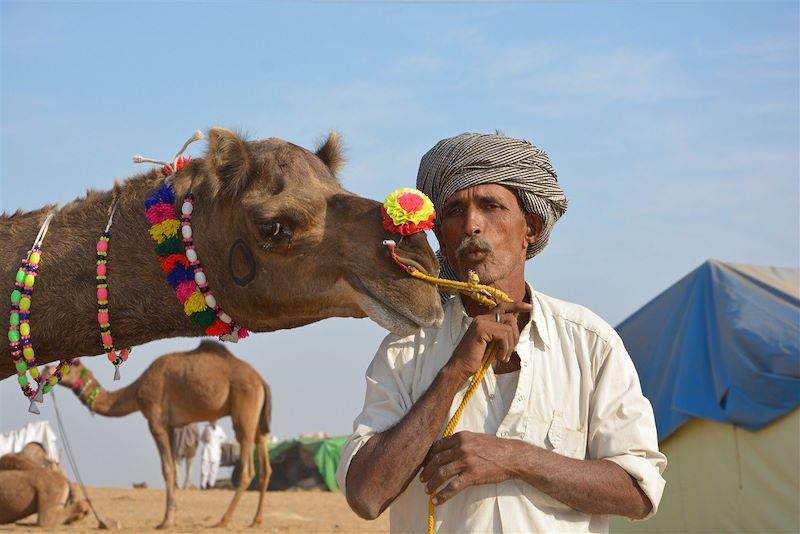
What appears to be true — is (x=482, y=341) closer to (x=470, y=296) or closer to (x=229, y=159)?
(x=470, y=296)

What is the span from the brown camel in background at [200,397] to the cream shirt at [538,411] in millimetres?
13445

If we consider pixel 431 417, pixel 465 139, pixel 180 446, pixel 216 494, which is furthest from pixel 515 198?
pixel 180 446

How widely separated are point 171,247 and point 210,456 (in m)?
22.2

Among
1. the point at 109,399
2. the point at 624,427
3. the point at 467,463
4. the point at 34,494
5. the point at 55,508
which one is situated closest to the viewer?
the point at 467,463

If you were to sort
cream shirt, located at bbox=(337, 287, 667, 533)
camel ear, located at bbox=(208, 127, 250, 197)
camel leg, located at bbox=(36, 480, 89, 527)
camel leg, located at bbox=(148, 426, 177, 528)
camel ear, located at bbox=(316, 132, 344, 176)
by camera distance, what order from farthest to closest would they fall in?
camel leg, located at bbox=(148, 426, 177, 528), camel leg, located at bbox=(36, 480, 89, 527), camel ear, located at bbox=(316, 132, 344, 176), camel ear, located at bbox=(208, 127, 250, 197), cream shirt, located at bbox=(337, 287, 667, 533)

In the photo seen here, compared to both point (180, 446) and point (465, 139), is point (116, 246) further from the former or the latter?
point (180, 446)

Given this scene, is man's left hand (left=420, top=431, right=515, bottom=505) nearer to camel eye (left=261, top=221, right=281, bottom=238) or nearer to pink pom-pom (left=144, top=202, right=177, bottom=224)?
camel eye (left=261, top=221, right=281, bottom=238)

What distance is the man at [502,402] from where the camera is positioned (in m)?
2.94

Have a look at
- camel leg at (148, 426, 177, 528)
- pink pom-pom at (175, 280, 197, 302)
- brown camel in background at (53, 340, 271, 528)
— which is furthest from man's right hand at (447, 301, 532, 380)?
brown camel in background at (53, 340, 271, 528)

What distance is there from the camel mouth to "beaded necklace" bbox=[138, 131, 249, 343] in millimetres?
575

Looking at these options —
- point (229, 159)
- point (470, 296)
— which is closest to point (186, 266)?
point (229, 159)

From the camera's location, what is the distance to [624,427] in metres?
3.05

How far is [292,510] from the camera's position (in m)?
17.3

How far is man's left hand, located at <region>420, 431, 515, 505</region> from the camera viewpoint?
2.91m
